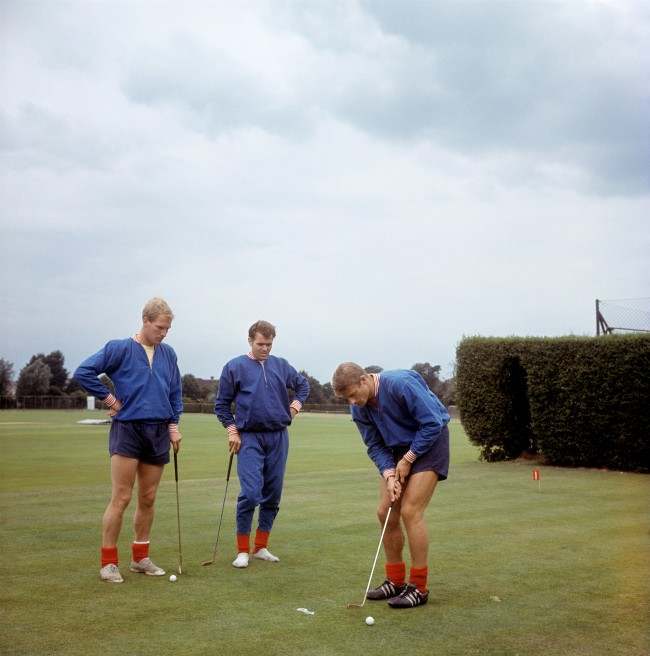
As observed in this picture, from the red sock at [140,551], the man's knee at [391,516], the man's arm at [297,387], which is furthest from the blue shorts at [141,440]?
the man's knee at [391,516]

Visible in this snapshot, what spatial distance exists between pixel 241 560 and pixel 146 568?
833 millimetres

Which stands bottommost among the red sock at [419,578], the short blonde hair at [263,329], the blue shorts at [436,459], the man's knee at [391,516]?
the red sock at [419,578]

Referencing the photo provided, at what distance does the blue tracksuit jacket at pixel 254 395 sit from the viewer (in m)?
7.59

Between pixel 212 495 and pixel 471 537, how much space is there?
15.1ft

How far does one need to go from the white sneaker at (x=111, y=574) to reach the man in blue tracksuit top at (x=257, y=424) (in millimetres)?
1162

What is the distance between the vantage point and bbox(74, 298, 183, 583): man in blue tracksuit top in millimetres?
6668

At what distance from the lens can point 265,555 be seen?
756 centimetres

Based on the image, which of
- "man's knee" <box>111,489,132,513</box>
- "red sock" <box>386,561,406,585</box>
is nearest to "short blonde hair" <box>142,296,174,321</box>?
"man's knee" <box>111,489,132,513</box>

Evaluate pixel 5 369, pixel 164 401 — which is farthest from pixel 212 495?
pixel 5 369

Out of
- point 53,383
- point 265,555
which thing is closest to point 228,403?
point 265,555

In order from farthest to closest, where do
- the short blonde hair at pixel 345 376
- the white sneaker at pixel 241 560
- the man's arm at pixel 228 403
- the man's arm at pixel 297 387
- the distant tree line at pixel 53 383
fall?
the distant tree line at pixel 53 383
the man's arm at pixel 297 387
the man's arm at pixel 228 403
the white sneaker at pixel 241 560
the short blonde hair at pixel 345 376

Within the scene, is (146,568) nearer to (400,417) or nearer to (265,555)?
(265,555)

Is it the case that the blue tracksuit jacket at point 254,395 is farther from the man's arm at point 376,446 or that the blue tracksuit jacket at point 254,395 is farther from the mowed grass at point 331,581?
the man's arm at point 376,446

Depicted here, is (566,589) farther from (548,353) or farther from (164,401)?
(548,353)
